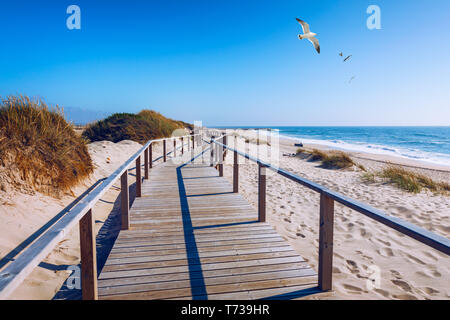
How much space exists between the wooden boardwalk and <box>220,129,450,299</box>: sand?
0.43m

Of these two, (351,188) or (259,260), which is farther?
(351,188)

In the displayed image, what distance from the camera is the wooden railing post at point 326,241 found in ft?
6.98

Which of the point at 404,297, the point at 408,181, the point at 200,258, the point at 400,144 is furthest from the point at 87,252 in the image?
the point at 400,144

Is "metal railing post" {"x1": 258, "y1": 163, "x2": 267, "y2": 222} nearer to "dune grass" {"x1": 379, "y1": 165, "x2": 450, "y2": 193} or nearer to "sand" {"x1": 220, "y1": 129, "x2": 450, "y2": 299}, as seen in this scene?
"sand" {"x1": 220, "y1": 129, "x2": 450, "y2": 299}

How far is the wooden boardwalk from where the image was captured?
2184 millimetres

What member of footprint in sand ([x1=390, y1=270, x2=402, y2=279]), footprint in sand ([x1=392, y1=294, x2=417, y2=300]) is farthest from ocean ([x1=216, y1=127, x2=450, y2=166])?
footprint in sand ([x1=392, y1=294, x2=417, y2=300])

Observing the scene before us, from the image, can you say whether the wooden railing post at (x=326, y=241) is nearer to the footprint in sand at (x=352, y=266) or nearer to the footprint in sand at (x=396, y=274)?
the footprint in sand at (x=352, y=266)

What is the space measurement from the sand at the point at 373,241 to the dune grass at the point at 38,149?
141 inches

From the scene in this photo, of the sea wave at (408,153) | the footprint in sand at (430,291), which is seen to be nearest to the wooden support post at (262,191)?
the footprint in sand at (430,291)
